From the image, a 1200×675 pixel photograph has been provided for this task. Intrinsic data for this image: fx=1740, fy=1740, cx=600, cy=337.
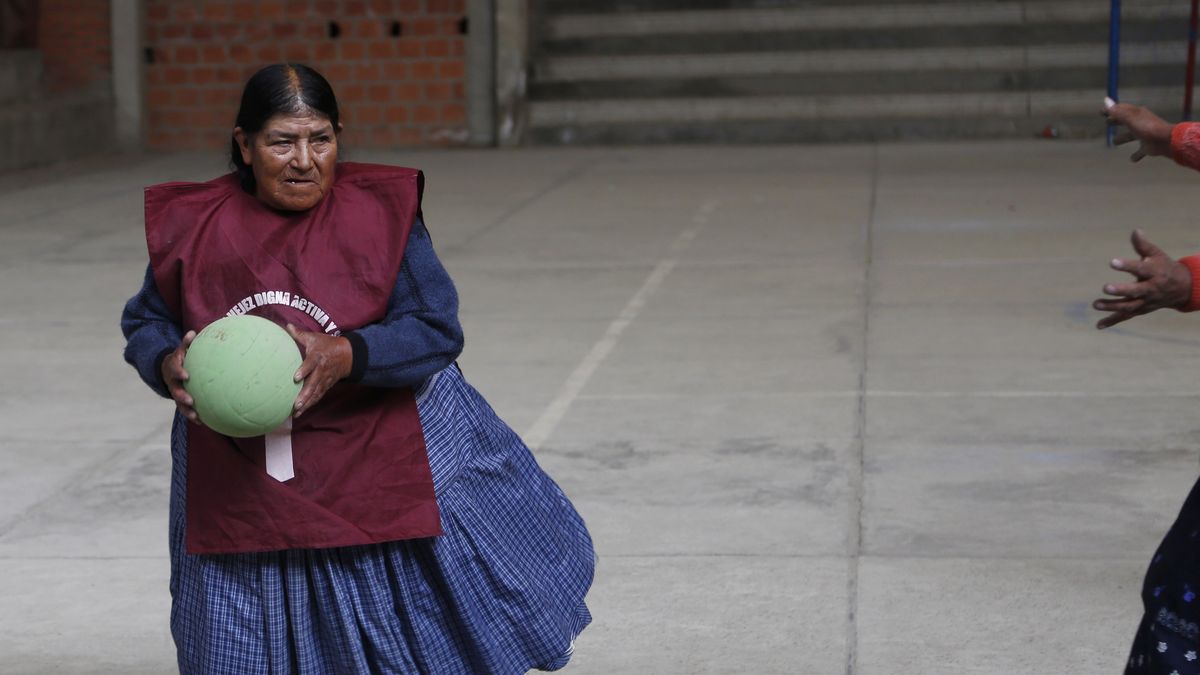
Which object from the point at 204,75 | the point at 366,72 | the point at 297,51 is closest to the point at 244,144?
the point at 366,72

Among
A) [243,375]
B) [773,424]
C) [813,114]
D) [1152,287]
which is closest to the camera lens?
[1152,287]

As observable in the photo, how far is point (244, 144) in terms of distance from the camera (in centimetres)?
284

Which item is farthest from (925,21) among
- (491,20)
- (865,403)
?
(865,403)

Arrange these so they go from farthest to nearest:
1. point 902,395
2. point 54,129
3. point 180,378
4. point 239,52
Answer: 1. point 239,52
2. point 54,129
3. point 902,395
4. point 180,378

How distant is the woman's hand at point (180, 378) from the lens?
2.63 m

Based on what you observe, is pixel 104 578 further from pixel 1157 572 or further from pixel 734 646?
pixel 1157 572

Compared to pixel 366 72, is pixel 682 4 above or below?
above

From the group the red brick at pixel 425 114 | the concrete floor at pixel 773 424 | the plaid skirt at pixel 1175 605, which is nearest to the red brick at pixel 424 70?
the red brick at pixel 425 114

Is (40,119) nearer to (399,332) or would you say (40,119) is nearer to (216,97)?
(216,97)

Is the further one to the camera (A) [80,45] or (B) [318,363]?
(A) [80,45]

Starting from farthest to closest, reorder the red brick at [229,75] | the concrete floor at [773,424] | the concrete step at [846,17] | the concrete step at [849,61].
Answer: the red brick at [229,75], the concrete step at [846,17], the concrete step at [849,61], the concrete floor at [773,424]

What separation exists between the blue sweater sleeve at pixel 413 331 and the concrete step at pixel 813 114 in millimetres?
14007

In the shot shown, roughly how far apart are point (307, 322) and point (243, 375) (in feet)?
0.79

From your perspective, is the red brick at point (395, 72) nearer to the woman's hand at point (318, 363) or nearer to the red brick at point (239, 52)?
the red brick at point (239, 52)
